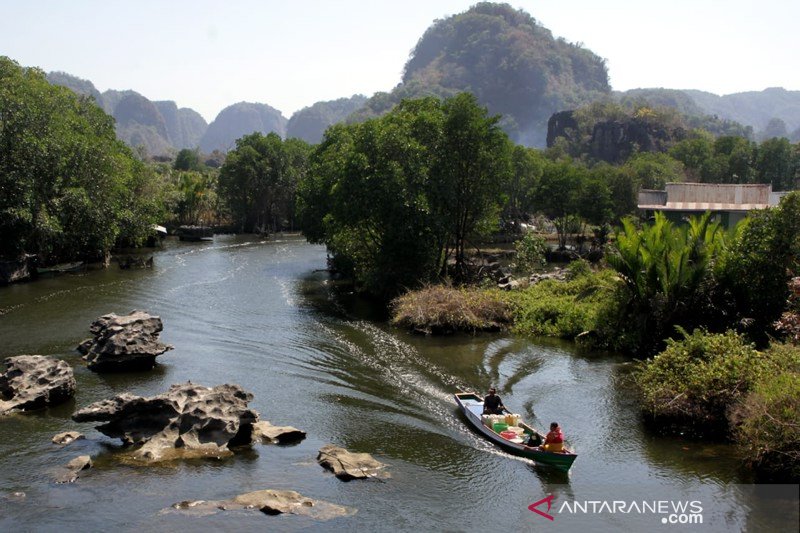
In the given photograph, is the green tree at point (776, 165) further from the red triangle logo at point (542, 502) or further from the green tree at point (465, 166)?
the red triangle logo at point (542, 502)

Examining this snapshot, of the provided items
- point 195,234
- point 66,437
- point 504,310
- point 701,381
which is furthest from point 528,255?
point 195,234

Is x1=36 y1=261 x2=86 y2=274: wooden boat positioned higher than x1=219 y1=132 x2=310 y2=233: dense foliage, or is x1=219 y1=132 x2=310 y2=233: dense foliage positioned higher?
x1=219 y1=132 x2=310 y2=233: dense foliage

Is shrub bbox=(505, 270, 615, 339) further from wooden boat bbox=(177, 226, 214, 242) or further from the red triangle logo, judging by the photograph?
wooden boat bbox=(177, 226, 214, 242)

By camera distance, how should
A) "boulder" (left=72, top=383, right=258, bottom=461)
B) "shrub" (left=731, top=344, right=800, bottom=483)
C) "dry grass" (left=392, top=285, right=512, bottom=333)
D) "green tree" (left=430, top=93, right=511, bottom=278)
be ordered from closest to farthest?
"shrub" (left=731, top=344, right=800, bottom=483), "boulder" (left=72, top=383, right=258, bottom=461), "dry grass" (left=392, top=285, right=512, bottom=333), "green tree" (left=430, top=93, right=511, bottom=278)

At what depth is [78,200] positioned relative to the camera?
49562 mm

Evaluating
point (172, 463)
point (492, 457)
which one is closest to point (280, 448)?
point (172, 463)

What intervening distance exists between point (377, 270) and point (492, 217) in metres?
8.25

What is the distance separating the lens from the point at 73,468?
60.1 ft

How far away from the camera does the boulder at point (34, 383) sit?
22.8m

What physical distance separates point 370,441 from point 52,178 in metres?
39.0

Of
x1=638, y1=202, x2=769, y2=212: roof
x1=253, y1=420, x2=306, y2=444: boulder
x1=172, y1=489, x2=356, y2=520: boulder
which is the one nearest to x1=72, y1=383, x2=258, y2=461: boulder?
x1=253, y1=420, x2=306, y2=444: boulder

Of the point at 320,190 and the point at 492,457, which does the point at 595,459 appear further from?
the point at 320,190

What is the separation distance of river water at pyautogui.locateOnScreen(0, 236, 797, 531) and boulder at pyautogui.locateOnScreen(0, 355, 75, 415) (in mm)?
662

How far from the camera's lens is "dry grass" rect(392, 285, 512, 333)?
34188 millimetres
